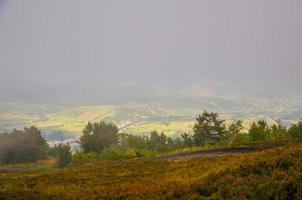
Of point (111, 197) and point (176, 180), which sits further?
point (176, 180)

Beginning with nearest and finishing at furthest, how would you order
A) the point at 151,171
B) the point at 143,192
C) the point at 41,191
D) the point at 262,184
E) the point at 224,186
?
1. the point at 262,184
2. the point at 224,186
3. the point at 143,192
4. the point at 41,191
5. the point at 151,171

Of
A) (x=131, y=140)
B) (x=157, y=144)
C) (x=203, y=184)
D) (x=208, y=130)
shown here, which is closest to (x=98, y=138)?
(x=131, y=140)

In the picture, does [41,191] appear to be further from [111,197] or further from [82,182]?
[111,197]

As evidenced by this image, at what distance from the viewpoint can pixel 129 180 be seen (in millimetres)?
26266

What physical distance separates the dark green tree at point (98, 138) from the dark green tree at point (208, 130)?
70.1ft

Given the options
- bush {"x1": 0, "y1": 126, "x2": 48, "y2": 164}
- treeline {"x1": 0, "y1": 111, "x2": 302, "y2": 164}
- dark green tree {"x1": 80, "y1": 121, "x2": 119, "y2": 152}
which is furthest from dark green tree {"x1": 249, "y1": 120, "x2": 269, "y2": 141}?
bush {"x1": 0, "y1": 126, "x2": 48, "y2": 164}

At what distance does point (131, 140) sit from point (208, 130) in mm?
16170

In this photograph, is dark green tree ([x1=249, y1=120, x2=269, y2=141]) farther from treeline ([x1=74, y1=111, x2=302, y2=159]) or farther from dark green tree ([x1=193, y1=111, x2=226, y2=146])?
dark green tree ([x1=193, y1=111, x2=226, y2=146])

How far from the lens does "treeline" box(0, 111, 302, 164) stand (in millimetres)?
60616

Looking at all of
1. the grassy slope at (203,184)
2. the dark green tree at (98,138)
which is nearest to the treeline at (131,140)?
the dark green tree at (98,138)

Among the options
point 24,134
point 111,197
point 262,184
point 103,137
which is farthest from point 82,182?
point 24,134

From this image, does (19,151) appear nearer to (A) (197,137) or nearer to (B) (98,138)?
(B) (98,138)

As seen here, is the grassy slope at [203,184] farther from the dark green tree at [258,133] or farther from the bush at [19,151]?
the bush at [19,151]

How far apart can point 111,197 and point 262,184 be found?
781cm
